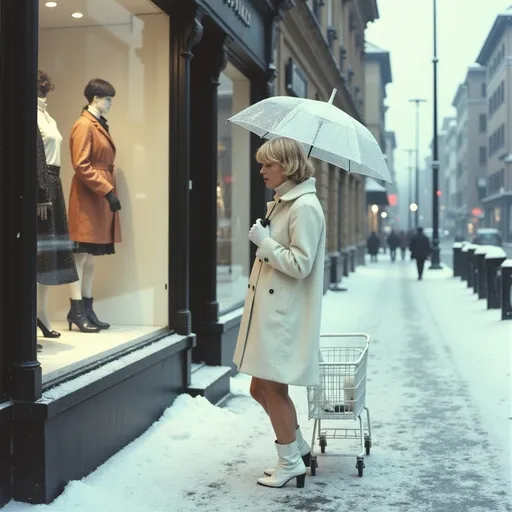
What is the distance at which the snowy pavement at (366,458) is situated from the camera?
4.63 metres

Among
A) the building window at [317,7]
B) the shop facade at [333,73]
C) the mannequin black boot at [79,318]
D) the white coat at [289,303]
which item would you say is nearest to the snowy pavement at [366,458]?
the white coat at [289,303]

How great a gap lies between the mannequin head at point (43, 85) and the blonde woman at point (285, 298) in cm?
190

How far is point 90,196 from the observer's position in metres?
6.65

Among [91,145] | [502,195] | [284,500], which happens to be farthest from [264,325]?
[502,195]

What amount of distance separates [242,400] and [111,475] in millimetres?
2561

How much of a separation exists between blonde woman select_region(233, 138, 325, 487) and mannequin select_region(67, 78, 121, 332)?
85.0 inches

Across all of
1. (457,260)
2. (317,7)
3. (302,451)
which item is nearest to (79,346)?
(302,451)

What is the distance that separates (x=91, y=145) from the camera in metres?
6.59

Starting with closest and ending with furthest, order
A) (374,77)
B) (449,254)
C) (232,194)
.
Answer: (232,194), (449,254), (374,77)

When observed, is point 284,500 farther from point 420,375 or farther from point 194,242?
point 420,375

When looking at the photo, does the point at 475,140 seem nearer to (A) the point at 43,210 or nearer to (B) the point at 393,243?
(B) the point at 393,243

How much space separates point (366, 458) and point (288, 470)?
35.8 inches

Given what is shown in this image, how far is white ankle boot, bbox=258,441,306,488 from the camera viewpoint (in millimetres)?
4855

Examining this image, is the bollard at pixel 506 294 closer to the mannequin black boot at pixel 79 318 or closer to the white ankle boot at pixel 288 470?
the mannequin black boot at pixel 79 318
